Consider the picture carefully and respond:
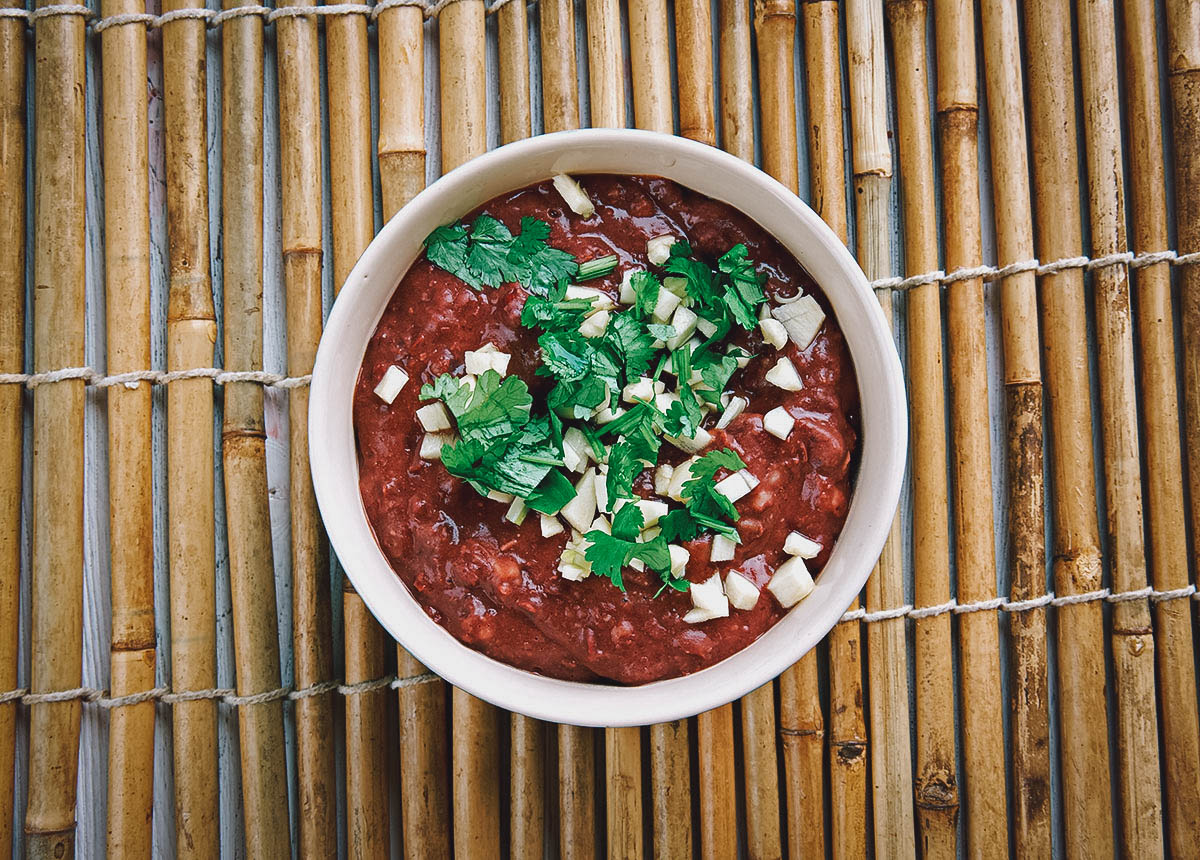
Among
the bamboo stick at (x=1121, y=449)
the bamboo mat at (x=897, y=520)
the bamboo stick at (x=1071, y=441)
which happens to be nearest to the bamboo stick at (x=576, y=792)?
the bamboo mat at (x=897, y=520)

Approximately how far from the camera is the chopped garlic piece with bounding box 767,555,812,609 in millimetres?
1635

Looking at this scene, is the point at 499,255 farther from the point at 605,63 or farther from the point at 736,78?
the point at 736,78

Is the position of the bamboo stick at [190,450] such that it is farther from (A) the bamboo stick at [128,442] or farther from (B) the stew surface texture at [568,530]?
(B) the stew surface texture at [568,530]

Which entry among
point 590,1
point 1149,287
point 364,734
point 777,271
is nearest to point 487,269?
point 777,271

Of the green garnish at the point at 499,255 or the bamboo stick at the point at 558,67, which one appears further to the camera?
the bamboo stick at the point at 558,67

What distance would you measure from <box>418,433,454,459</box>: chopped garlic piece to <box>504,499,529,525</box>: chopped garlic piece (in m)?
0.16

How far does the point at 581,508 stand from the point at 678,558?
192mm

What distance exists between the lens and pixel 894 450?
5.26ft

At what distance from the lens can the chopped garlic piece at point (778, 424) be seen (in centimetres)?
161

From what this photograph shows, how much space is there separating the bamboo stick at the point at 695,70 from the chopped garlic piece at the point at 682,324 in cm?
51

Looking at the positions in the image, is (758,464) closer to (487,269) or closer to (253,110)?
(487,269)

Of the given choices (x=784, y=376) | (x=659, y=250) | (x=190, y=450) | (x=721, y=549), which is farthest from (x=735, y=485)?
(x=190, y=450)

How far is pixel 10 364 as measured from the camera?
1.94m

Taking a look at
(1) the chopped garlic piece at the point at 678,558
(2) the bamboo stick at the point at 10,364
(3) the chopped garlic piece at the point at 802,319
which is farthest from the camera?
(2) the bamboo stick at the point at 10,364
